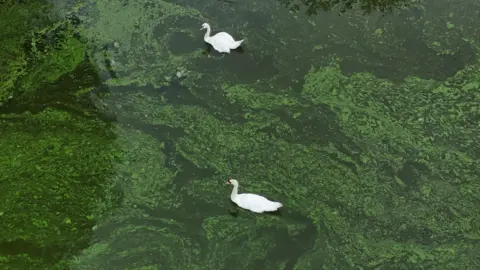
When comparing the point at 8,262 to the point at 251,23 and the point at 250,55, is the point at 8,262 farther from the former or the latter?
the point at 251,23

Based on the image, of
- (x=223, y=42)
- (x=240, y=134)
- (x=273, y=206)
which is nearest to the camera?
(x=273, y=206)

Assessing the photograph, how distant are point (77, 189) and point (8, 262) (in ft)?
2.57

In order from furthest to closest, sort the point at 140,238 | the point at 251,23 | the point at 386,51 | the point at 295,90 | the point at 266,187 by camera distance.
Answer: the point at 251,23
the point at 386,51
the point at 295,90
the point at 266,187
the point at 140,238

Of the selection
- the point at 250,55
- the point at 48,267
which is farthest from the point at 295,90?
the point at 48,267

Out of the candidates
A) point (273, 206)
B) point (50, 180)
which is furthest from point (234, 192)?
point (50, 180)

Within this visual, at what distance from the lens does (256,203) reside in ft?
12.4

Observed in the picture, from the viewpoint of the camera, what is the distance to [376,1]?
5.67m

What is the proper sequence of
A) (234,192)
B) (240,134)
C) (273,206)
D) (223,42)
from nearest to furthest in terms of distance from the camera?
(273,206) → (234,192) → (240,134) → (223,42)

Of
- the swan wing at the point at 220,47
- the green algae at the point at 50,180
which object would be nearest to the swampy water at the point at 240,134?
the green algae at the point at 50,180

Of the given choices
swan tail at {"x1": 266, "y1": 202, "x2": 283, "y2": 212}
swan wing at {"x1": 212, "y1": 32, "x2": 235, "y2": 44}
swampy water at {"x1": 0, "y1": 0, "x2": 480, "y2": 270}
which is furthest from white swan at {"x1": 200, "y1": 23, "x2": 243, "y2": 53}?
swan tail at {"x1": 266, "y1": 202, "x2": 283, "y2": 212}

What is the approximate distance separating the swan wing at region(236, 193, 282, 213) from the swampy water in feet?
0.28

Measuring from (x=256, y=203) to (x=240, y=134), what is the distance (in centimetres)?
87

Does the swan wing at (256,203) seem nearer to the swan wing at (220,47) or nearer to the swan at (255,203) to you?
the swan at (255,203)

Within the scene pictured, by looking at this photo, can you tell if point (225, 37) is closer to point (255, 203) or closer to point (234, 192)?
point (234, 192)
